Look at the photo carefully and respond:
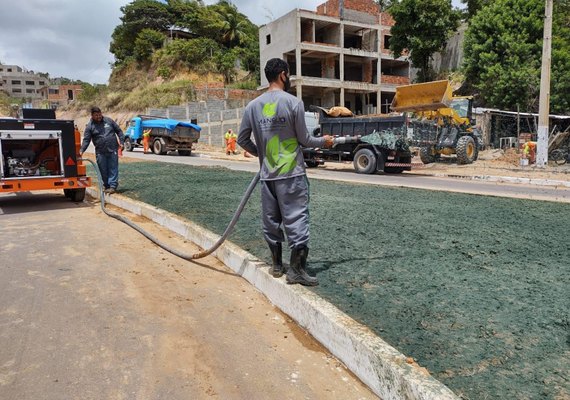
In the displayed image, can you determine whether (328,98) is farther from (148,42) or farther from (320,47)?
(148,42)

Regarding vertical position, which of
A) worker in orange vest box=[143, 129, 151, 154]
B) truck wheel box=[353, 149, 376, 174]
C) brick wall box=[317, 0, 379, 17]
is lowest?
truck wheel box=[353, 149, 376, 174]

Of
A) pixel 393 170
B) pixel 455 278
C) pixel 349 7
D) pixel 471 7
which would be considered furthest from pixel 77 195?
pixel 349 7

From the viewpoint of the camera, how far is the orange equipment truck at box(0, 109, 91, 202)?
808 centimetres

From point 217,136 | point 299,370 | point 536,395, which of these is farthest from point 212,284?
point 217,136

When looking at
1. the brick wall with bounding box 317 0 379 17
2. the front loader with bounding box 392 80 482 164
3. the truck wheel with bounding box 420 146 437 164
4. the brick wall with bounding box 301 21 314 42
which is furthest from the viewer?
the brick wall with bounding box 317 0 379 17

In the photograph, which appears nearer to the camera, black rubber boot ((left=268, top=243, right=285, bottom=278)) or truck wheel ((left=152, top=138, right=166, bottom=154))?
black rubber boot ((left=268, top=243, right=285, bottom=278))

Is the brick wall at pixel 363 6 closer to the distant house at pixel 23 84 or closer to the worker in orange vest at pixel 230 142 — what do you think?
the worker in orange vest at pixel 230 142

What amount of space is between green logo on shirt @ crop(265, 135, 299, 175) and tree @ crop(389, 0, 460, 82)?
31.8 metres

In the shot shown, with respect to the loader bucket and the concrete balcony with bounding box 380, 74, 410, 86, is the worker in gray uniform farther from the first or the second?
the concrete balcony with bounding box 380, 74, 410, 86

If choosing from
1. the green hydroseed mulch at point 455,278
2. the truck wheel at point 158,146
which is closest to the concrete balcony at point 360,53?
the truck wheel at point 158,146

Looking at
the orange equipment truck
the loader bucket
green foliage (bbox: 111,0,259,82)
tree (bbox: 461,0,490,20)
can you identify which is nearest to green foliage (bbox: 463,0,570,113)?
the loader bucket

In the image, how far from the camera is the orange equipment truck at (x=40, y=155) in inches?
318

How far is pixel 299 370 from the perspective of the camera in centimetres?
283

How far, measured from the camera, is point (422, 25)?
3197cm
